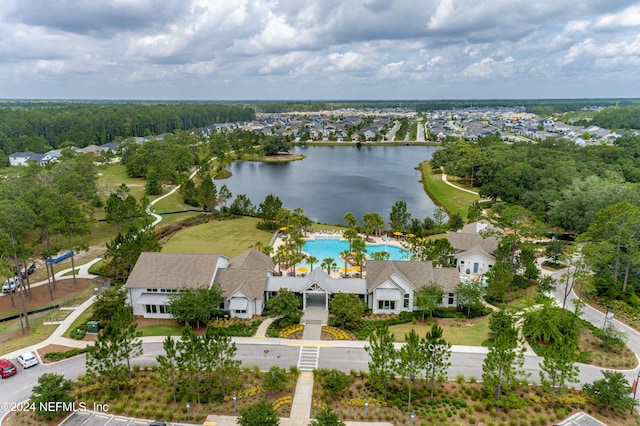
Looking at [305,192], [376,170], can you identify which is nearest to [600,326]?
[305,192]

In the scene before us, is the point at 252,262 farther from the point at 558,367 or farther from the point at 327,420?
the point at 558,367

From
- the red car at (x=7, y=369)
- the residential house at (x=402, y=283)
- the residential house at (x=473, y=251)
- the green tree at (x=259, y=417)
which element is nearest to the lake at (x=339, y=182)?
the residential house at (x=473, y=251)

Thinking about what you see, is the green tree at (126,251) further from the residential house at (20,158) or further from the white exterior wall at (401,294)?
the residential house at (20,158)

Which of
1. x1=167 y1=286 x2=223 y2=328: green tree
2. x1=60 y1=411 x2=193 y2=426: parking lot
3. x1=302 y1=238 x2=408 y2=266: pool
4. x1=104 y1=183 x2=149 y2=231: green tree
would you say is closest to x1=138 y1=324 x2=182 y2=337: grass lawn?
x1=167 y1=286 x2=223 y2=328: green tree

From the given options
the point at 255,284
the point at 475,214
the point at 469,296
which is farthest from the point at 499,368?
the point at 475,214

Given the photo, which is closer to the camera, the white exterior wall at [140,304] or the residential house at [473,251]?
the white exterior wall at [140,304]

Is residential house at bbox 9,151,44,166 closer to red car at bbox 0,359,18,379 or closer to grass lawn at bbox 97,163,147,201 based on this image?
grass lawn at bbox 97,163,147,201
